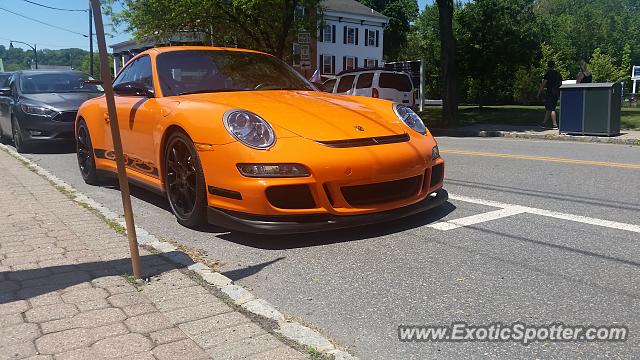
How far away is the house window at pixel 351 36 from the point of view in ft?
179

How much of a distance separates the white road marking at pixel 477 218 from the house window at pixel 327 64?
158 feet

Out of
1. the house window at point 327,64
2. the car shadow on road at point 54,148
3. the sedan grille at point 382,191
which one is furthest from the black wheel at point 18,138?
the house window at point 327,64

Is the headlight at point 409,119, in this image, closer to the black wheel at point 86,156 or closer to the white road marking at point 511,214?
the white road marking at point 511,214

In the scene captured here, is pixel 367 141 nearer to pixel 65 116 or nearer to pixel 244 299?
pixel 244 299

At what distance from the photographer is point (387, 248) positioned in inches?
161

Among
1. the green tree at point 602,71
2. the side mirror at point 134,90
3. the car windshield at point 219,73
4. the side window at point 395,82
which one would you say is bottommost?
the side mirror at point 134,90

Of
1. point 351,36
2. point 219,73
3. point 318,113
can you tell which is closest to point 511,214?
point 318,113

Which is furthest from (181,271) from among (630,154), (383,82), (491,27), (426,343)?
(491,27)

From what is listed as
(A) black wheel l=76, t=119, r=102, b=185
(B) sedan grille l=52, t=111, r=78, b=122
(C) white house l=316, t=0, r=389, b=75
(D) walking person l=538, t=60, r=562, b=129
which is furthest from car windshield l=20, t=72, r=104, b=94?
(C) white house l=316, t=0, r=389, b=75

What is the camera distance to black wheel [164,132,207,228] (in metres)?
4.44

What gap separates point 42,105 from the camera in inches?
412

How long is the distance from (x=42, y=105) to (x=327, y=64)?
4386 centimetres

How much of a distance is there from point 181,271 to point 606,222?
3432 mm

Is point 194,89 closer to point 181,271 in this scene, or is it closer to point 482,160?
point 181,271
